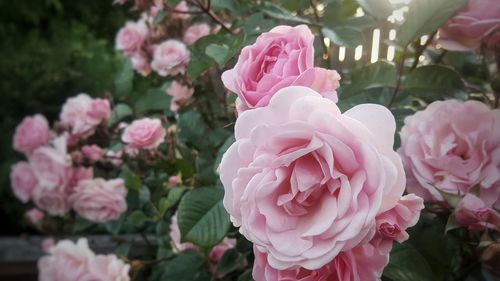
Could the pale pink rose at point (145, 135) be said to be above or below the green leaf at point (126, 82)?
above

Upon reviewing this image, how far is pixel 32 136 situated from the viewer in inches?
51.3

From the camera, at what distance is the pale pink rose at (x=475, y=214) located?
1.57ft

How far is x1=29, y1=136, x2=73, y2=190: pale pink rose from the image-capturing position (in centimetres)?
111

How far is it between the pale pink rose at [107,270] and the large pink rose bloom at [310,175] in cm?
46

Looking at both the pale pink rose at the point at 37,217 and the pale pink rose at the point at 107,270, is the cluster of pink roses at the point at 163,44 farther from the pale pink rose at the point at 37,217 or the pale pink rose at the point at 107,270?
the pale pink rose at the point at 37,217

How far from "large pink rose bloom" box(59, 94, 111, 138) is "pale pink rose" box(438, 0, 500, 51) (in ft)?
2.61

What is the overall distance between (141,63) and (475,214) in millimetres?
879

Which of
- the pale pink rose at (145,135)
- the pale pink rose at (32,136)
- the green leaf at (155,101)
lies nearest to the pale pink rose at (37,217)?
the pale pink rose at (32,136)

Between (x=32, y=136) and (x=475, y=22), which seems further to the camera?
(x=32, y=136)

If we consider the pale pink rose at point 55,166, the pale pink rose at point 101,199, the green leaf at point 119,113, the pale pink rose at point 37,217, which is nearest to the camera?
the pale pink rose at point 101,199

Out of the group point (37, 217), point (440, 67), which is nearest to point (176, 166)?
point (440, 67)

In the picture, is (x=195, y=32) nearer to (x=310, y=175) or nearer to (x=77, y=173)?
(x=77, y=173)

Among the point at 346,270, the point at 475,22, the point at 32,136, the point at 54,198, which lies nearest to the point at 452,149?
the point at 475,22

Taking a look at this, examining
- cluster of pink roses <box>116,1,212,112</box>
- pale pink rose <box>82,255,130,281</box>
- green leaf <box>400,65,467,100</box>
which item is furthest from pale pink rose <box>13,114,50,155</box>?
green leaf <box>400,65,467,100</box>
